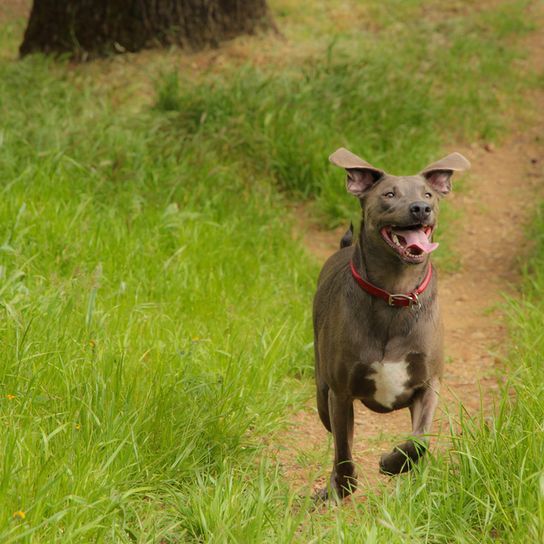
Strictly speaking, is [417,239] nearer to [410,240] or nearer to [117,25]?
[410,240]

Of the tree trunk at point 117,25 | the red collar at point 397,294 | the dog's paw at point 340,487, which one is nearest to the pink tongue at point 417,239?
the red collar at point 397,294

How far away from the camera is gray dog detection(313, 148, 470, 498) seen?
163 inches

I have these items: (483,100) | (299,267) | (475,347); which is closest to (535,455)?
(475,347)

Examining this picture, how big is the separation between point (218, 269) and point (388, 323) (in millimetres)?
2096

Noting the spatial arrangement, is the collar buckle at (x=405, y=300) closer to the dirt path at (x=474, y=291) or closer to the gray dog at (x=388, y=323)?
the gray dog at (x=388, y=323)

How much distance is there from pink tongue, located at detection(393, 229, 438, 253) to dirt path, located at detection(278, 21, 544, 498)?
0.60 m

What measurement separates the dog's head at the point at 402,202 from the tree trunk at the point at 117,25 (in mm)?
4445

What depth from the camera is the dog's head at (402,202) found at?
4055 millimetres

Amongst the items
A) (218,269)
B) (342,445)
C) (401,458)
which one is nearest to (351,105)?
(218,269)

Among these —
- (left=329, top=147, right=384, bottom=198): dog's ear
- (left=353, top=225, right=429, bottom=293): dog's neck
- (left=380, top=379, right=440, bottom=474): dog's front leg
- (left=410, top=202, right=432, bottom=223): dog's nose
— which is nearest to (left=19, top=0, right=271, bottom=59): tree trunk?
(left=329, top=147, right=384, bottom=198): dog's ear

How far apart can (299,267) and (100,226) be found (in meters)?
1.35

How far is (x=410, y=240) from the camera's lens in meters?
4.10

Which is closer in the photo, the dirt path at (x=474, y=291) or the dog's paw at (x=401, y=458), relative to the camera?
the dog's paw at (x=401, y=458)

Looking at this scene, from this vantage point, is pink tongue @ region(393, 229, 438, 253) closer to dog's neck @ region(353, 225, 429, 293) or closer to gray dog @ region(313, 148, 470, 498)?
gray dog @ region(313, 148, 470, 498)
